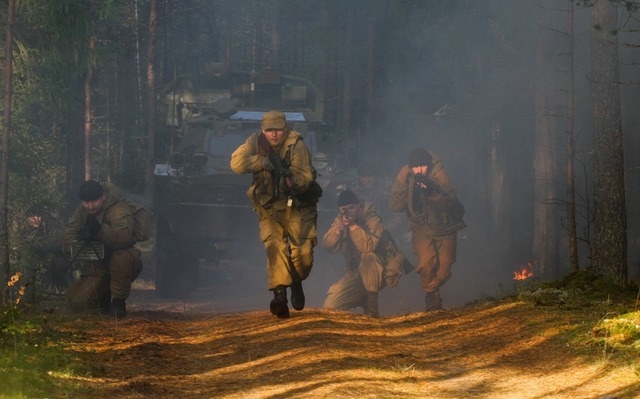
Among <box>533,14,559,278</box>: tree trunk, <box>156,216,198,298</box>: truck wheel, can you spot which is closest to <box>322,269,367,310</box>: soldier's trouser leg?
<box>156,216,198,298</box>: truck wheel

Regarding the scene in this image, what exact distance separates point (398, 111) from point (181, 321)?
21621mm

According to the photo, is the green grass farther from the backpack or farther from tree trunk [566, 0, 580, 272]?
tree trunk [566, 0, 580, 272]

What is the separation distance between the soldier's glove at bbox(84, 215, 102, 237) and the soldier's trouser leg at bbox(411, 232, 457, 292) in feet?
13.0

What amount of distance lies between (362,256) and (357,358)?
5726mm

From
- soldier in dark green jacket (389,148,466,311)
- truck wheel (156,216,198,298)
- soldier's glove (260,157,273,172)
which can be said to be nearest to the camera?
soldier's glove (260,157,273,172)

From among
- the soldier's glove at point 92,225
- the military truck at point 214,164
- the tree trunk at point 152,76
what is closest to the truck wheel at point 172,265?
the military truck at point 214,164

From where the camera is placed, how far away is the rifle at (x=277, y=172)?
10.0 metres

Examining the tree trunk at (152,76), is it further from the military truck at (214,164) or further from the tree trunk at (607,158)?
the tree trunk at (607,158)

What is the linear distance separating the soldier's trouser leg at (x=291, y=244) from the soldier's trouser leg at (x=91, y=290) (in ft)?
8.38

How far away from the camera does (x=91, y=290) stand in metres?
12.1

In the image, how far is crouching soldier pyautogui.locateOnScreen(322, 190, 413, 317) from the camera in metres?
13.5

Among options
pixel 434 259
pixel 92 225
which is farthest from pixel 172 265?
pixel 92 225

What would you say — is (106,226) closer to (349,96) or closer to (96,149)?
(349,96)

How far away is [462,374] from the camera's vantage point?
7.55 m
